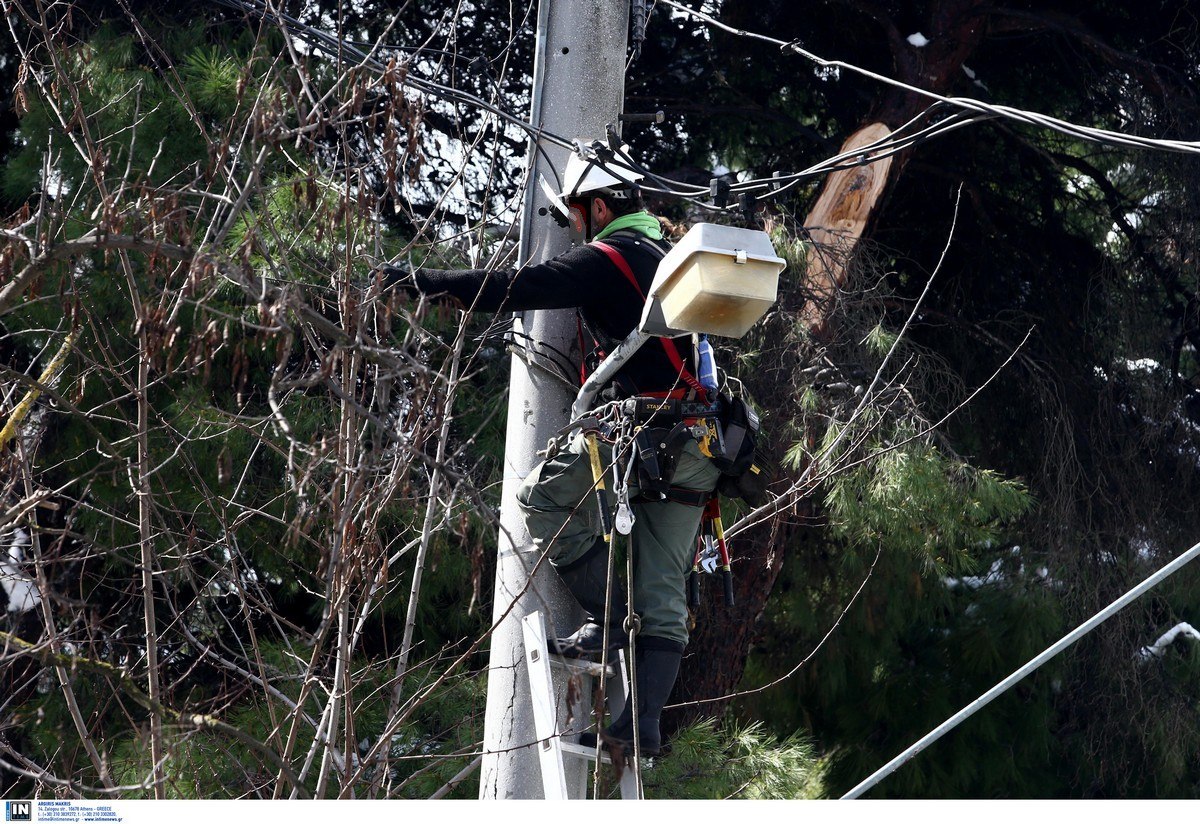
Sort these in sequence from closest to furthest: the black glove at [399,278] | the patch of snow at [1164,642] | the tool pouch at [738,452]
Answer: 1. the black glove at [399,278]
2. the tool pouch at [738,452]
3. the patch of snow at [1164,642]

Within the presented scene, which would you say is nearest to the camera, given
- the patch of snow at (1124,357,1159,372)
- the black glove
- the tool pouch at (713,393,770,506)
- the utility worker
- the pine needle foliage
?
the black glove

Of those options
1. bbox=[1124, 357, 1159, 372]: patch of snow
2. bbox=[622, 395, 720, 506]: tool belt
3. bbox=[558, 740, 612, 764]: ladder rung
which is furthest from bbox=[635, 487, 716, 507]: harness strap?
bbox=[1124, 357, 1159, 372]: patch of snow

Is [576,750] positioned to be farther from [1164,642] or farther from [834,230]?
[1164,642]

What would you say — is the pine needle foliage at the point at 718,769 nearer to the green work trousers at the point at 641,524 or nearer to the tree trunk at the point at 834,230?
the tree trunk at the point at 834,230

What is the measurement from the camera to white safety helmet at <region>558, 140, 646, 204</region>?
172 inches

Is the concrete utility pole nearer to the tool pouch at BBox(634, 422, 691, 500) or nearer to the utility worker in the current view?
the utility worker

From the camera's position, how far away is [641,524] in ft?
14.8

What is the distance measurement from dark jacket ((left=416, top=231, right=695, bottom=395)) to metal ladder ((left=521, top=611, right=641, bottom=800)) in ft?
2.60

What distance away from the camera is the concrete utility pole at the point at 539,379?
418 cm

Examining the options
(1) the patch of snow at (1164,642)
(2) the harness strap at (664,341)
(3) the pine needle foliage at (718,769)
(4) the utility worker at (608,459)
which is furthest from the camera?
(1) the patch of snow at (1164,642)

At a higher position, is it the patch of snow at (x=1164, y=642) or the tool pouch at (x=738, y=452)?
the tool pouch at (x=738, y=452)

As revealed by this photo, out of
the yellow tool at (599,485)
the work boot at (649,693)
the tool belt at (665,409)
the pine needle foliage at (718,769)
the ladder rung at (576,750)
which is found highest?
the tool belt at (665,409)

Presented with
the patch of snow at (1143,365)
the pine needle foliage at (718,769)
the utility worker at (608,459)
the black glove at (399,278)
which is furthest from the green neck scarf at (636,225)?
the patch of snow at (1143,365)

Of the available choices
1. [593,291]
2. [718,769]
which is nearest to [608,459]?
[593,291]
